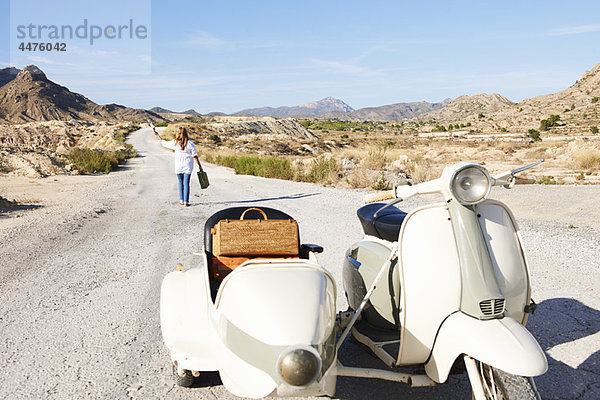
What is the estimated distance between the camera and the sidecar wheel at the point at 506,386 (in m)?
2.31

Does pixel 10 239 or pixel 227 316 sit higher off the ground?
pixel 227 316

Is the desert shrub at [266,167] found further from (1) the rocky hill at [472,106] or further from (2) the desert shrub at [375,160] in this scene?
(1) the rocky hill at [472,106]

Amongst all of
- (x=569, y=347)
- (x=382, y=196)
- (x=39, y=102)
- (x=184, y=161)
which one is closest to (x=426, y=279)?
(x=382, y=196)

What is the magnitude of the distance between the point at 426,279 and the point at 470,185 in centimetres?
59

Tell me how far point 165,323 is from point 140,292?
7.47ft

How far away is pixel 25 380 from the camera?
3.38 metres

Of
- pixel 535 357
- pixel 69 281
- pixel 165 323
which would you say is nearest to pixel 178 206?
pixel 69 281

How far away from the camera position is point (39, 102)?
465 ft

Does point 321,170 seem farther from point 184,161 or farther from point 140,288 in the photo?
point 140,288

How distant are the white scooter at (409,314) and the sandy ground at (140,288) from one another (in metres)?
0.55

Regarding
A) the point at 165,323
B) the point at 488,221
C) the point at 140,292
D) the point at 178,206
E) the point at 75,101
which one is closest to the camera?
the point at 488,221

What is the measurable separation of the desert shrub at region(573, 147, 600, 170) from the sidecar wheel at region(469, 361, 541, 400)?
Answer: 19.3 metres

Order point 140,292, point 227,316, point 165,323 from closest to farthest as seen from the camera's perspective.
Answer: point 227,316 → point 165,323 → point 140,292

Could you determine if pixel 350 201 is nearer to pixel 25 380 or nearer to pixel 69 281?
pixel 69 281
